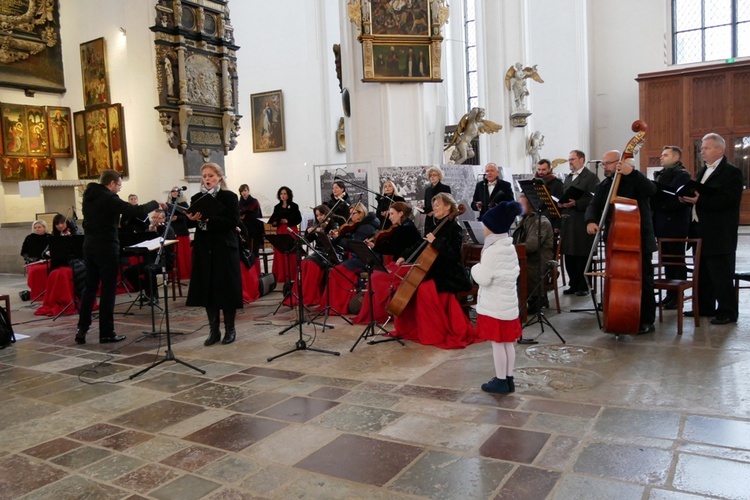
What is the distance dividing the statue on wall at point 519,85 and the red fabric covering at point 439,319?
10.3 metres

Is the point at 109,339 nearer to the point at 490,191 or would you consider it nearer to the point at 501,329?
the point at 501,329

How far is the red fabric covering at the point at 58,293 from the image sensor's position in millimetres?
8461

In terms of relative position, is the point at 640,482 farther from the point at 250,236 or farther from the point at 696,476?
the point at 250,236

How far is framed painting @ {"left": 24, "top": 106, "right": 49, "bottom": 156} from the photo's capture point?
47.6 feet

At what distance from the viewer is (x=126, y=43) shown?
43.0 ft

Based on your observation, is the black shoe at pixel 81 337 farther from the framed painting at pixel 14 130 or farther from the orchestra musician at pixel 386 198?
the framed painting at pixel 14 130

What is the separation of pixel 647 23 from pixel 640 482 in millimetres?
19574

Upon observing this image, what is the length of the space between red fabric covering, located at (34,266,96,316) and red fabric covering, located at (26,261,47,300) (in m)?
1.01

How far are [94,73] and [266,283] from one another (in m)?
8.12

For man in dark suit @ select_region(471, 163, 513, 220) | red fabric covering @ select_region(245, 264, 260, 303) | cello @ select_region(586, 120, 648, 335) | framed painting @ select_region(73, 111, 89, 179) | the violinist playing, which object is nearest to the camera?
cello @ select_region(586, 120, 648, 335)

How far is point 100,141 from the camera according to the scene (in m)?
14.2

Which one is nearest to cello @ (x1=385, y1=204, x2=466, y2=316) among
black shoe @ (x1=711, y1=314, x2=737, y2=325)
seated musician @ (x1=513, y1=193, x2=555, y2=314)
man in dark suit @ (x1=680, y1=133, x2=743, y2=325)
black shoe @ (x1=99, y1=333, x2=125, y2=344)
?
seated musician @ (x1=513, y1=193, x2=555, y2=314)

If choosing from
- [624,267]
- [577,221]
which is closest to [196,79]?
[577,221]

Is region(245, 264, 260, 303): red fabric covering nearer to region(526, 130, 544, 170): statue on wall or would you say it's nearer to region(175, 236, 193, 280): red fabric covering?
region(175, 236, 193, 280): red fabric covering
